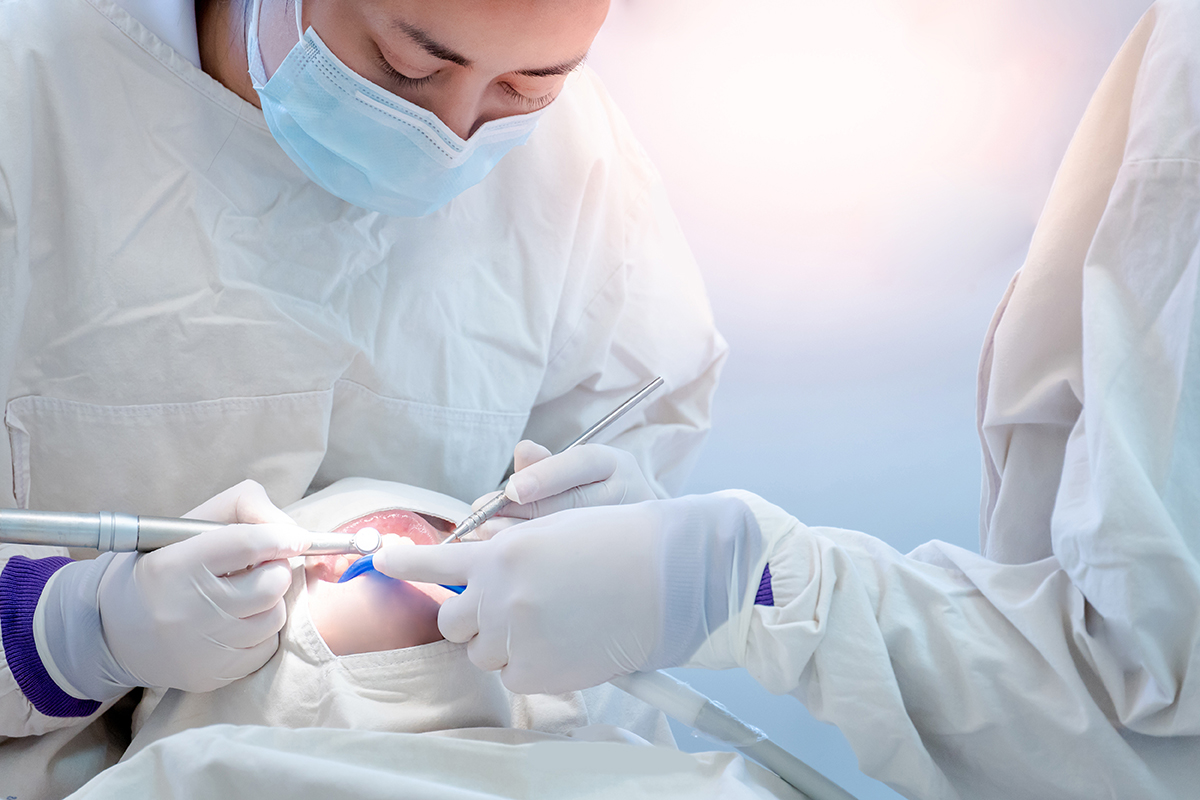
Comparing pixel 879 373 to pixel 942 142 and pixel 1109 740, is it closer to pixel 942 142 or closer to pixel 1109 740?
pixel 942 142

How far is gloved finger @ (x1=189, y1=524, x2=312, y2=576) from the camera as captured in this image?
1232 mm

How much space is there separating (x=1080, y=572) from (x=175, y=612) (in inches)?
43.8

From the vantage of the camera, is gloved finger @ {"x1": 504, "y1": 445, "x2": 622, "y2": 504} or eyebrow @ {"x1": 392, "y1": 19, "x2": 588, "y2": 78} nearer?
eyebrow @ {"x1": 392, "y1": 19, "x2": 588, "y2": 78}

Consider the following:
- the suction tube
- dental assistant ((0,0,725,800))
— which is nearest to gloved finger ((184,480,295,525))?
dental assistant ((0,0,725,800))

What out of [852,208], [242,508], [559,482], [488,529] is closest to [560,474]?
[559,482]

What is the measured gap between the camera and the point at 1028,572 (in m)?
1.20

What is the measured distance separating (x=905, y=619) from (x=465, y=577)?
1.86 feet

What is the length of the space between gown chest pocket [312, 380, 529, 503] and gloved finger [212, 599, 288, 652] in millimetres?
431

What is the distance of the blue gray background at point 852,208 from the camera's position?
210 centimetres

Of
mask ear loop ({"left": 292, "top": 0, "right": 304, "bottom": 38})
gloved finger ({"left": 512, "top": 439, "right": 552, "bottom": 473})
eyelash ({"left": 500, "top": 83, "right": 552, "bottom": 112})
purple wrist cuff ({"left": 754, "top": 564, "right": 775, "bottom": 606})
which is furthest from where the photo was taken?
gloved finger ({"left": 512, "top": 439, "right": 552, "bottom": 473})

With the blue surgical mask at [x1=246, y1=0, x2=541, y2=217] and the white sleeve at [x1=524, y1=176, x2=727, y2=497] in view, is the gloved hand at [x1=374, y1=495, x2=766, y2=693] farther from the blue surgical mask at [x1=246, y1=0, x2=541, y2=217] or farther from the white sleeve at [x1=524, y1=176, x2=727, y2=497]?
the white sleeve at [x1=524, y1=176, x2=727, y2=497]

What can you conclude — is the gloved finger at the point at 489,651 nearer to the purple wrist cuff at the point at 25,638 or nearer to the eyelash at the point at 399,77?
the purple wrist cuff at the point at 25,638

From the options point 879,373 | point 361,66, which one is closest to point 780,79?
point 879,373

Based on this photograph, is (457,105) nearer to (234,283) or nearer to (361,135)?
(361,135)
